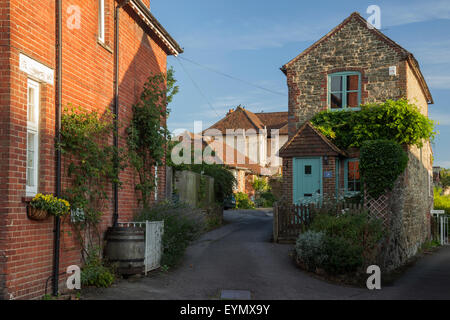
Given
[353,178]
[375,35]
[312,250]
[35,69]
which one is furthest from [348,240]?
[375,35]

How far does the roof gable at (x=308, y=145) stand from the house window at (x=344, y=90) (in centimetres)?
147

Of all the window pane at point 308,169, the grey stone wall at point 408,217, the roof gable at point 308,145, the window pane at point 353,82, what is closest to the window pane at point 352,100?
the window pane at point 353,82

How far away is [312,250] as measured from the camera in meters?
11.6

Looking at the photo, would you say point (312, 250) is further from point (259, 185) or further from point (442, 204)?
point (259, 185)

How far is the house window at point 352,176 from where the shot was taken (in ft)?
57.2

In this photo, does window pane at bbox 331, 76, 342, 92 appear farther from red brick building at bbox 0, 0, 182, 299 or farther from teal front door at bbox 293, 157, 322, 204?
red brick building at bbox 0, 0, 182, 299

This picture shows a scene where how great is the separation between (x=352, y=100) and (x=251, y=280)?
10.1 metres

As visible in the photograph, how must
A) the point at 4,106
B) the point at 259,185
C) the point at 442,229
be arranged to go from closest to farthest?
1. the point at 4,106
2. the point at 442,229
3. the point at 259,185

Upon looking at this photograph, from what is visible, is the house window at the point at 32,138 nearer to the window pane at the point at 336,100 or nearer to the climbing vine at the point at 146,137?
the climbing vine at the point at 146,137

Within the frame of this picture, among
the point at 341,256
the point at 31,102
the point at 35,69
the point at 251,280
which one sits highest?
the point at 35,69

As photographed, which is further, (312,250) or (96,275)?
(312,250)
